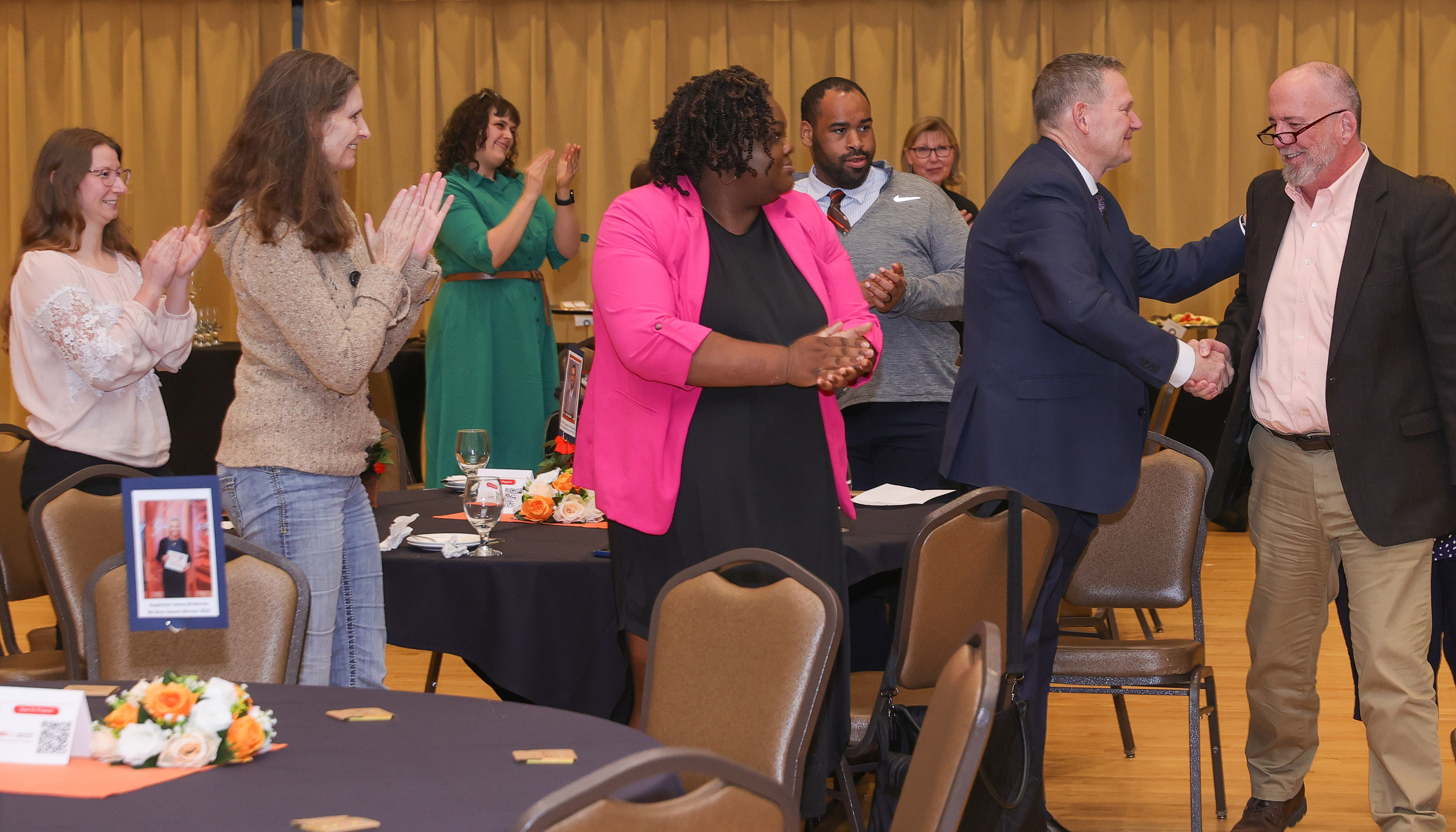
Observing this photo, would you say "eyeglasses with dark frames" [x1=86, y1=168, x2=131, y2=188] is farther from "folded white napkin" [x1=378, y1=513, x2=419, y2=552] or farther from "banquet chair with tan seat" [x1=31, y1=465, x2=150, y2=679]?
"folded white napkin" [x1=378, y1=513, x2=419, y2=552]

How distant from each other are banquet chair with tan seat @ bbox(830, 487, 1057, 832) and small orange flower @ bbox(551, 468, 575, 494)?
103 cm

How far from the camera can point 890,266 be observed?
12.9 feet

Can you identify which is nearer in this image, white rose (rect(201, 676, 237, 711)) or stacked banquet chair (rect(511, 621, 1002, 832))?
stacked banquet chair (rect(511, 621, 1002, 832))

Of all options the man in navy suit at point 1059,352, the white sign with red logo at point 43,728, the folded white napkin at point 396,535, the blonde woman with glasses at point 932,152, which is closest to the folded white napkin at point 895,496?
the man in navy suit at point 1059,352

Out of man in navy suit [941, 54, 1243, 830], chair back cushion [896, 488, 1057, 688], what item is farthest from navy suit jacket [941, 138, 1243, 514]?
chair back cushion [896, 488, 1057, 688]

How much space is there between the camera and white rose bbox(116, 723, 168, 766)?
167 cm

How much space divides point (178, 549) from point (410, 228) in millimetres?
918

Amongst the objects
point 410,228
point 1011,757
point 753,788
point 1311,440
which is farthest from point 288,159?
point 1311,440

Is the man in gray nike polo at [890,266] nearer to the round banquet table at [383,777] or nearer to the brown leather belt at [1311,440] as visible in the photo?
the brown leather belt at [1311,440]

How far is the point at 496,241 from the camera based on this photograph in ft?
16.6

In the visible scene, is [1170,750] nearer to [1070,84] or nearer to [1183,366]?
[1183,366]

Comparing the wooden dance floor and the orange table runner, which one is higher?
the orange table runner

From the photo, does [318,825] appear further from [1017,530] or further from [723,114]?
[1017,530]

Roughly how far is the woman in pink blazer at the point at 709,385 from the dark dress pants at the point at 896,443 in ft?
4.86
